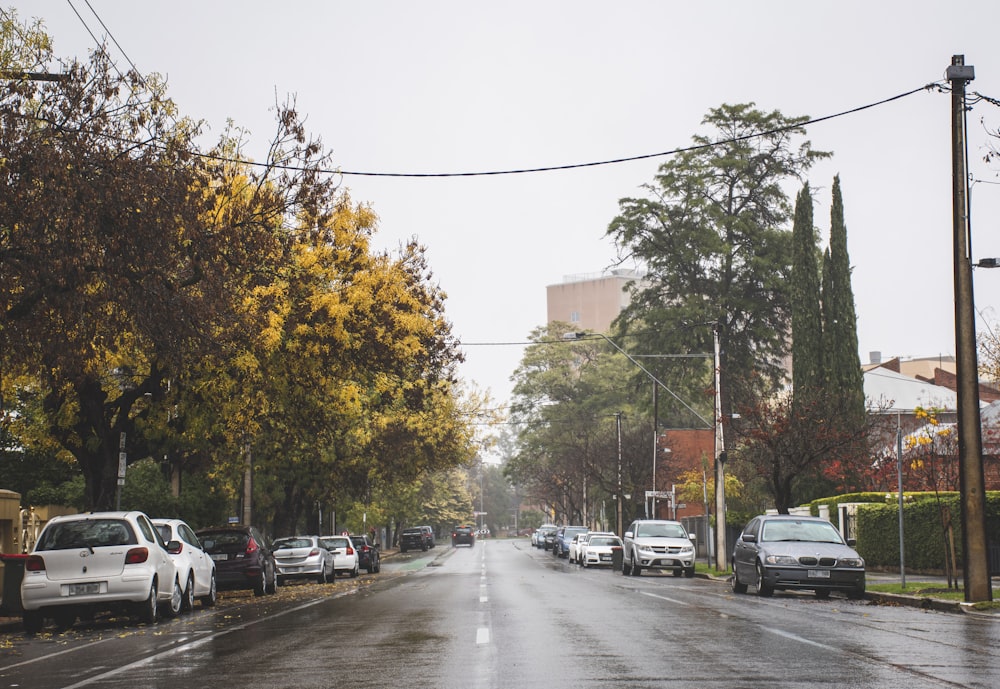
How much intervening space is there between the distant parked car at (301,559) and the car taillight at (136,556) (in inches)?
648

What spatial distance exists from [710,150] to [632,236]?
17.5 ft

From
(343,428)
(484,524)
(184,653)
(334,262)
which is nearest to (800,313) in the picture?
(343,428)

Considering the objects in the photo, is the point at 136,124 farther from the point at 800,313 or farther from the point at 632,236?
the point at 632,236

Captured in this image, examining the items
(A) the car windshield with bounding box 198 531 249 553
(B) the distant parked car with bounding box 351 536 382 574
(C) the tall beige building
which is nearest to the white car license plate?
(A) the car windshield with bounding box 198 531 249 553

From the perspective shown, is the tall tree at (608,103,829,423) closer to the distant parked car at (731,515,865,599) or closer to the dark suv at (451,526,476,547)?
the distant parked car at (731,515,865,599)

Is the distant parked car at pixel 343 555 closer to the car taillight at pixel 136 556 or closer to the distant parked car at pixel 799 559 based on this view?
the distant parked car at pixel 799 559

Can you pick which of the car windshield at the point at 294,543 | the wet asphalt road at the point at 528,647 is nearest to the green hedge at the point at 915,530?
the wet asphalt road at the point at 528,647

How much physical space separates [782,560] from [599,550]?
992 inches

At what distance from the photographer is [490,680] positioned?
1029 cm

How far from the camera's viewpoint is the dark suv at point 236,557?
1102 inches

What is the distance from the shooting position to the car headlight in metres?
24.1

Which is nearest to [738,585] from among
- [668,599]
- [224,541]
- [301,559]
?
[668,599]

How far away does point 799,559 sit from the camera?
79.0 ft

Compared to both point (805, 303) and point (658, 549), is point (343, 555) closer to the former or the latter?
point (658, 549)
